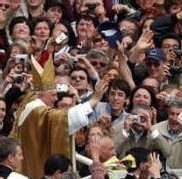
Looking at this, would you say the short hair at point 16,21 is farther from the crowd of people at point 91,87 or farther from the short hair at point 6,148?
the short hair at point 6,148

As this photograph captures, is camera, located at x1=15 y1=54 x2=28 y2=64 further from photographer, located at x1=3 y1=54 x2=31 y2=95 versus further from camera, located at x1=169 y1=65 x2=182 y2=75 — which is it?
camera, located at x1=169 y1=65 x2=182 y2=75

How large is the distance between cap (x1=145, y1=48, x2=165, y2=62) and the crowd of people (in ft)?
0.05

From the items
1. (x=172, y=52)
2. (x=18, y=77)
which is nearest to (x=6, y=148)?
(x=18, y=77)

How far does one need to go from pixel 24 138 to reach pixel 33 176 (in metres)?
0.40

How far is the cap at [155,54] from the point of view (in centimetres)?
1339

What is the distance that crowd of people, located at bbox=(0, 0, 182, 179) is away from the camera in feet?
36.1

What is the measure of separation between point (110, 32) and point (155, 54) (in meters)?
0.90

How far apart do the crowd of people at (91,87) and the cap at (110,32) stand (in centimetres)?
1

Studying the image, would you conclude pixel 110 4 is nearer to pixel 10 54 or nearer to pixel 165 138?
pixel 10 54

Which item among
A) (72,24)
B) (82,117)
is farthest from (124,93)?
(72,24)

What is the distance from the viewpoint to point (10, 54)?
13.5 metres

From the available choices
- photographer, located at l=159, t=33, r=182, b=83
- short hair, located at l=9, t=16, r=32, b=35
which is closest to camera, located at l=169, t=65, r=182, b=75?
photographer, located at l=159, t=33, r=182, b=83

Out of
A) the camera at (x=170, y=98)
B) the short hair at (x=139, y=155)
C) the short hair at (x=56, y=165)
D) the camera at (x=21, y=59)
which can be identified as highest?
the camera at (x=21, y=59)

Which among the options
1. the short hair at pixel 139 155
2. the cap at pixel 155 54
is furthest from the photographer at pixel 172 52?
the short hair at pixel 139 155
